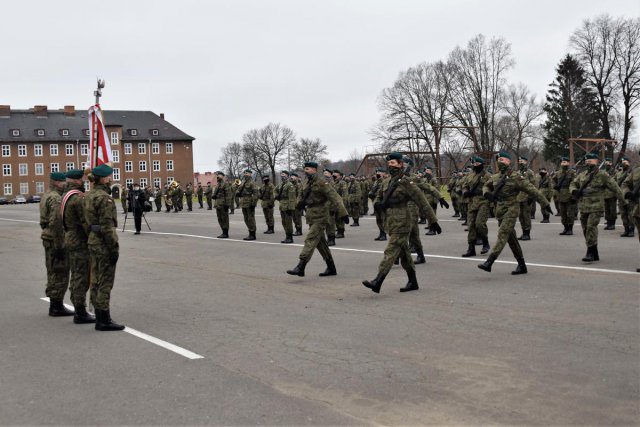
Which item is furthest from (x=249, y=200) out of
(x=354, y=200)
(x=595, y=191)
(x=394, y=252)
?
(x=394, y=252)

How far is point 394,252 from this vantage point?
9305 mm

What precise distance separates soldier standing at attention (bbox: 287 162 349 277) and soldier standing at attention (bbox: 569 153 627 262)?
14.7 ft

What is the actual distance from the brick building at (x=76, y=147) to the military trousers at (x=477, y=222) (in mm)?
93930

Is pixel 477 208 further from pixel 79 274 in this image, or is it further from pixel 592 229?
pixel 79 274

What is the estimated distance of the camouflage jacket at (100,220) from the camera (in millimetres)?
7422

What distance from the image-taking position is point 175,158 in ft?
367

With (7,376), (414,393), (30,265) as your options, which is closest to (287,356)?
(414,393)

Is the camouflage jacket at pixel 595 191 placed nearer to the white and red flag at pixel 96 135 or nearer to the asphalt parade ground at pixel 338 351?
the asphalt parade ground at pixel 338 351

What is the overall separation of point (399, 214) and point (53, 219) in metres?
4.64

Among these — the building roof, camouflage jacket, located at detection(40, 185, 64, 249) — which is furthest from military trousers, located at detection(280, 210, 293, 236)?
the building roof

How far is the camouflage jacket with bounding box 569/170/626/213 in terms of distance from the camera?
40.2 ft

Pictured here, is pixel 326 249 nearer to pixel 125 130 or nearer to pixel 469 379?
pixel 469 379

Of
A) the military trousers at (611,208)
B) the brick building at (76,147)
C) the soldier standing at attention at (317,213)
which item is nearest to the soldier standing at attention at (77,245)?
the soldier standing at attention at (317,213)

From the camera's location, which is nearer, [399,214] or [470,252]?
[399,214]
